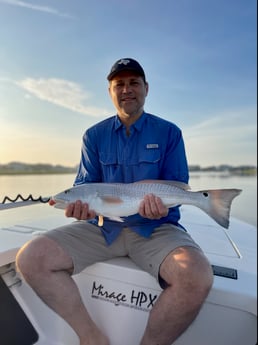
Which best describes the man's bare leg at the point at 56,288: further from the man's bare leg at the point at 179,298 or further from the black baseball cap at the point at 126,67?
the black baseball cap at the point at 126,67

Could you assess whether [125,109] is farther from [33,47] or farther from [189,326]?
[33,47]

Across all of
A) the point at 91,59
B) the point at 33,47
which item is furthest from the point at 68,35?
the point at 33,47

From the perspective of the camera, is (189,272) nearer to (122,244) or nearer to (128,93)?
(122,244)

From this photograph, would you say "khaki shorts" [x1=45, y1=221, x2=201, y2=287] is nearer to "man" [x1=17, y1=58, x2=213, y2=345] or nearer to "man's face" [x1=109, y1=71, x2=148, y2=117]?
"man" [x1=17, y1=58, x2=213, y2=345]

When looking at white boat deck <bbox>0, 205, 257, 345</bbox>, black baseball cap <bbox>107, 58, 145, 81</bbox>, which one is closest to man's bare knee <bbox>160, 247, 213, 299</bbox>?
white boat deck <bbox>0, 205, 257, 345</bbox>

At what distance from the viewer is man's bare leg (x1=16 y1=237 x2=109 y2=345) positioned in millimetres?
1557

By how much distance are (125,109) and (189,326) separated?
142 centimetres

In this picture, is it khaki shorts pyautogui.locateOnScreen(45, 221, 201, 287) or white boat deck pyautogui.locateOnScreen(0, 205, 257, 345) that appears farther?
khaki shorts pyautogui.locateOnScreen(45, 221, 201, 287)

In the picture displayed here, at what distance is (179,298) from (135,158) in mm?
925

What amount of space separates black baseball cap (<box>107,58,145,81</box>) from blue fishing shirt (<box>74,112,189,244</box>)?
307mm

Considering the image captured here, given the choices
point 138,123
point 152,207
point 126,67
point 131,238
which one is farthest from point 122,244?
point 126,67

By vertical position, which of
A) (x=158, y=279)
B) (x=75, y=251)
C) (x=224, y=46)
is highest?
(x=224, y=46)

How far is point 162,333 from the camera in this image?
4.60 feet

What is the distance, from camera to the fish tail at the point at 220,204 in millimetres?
1552
